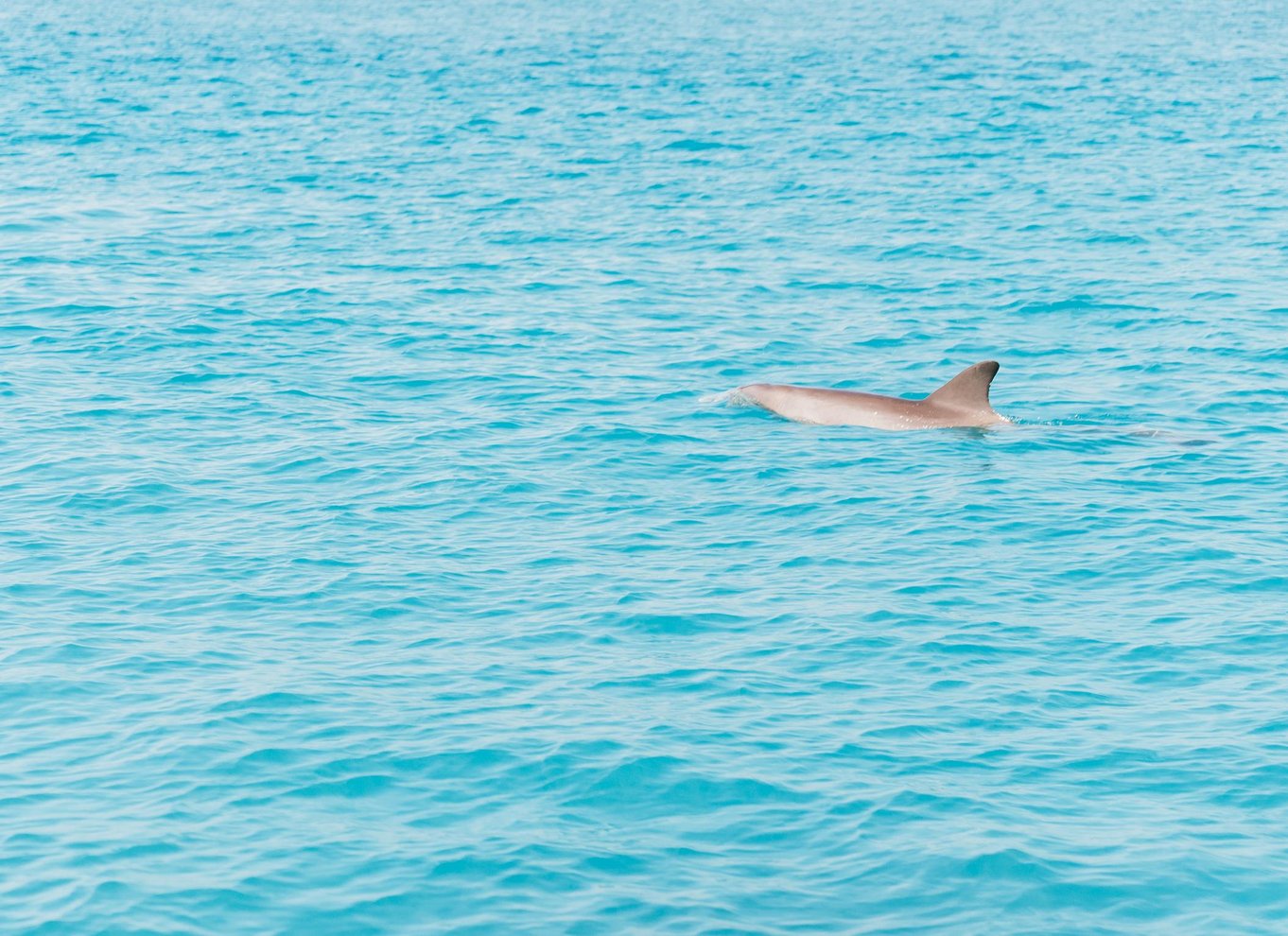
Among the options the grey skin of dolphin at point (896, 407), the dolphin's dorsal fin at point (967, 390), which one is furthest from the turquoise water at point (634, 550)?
the dolphin's dorsal fin at point (967, 390)

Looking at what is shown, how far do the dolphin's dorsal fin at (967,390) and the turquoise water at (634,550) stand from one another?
0.75 m

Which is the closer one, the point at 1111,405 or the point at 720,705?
the point at 720,705

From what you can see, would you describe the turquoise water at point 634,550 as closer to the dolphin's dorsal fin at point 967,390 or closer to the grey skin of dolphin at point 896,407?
the grey skin of dolphin at point 896,407

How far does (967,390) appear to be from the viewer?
24312mm

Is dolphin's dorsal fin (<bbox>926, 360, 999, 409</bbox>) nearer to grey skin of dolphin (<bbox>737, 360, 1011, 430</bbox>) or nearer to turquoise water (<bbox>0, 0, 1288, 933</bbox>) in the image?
grey skin of dolphin (<bbox>737, 360, 1011, 430</bbox>)

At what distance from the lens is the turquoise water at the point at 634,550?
1330 centimetres

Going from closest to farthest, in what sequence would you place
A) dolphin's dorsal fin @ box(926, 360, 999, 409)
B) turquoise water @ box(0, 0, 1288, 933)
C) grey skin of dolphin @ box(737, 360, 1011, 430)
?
turquoise water @ box(0, 0, 1288, 933) → dolphin's dorsal fin @ box(926, 360, 999, 409) → grey skin of dolphin @ box(737, 360, 1011, 430)

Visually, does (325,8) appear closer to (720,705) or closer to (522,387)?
(522,387)

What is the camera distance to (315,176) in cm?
4459

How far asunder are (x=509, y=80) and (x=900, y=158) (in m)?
22.1

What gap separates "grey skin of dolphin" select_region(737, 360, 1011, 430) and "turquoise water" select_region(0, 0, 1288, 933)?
438 millimetres

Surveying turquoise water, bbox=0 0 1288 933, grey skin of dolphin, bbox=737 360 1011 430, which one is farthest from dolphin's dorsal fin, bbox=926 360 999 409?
turquoise water, bbox=0 0 1288 933

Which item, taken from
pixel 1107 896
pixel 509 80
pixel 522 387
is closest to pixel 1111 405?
pixel 522 387

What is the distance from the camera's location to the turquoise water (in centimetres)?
1330
